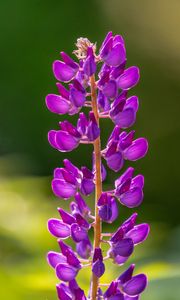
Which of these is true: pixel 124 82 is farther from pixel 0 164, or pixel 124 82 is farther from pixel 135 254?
pixel 0 164

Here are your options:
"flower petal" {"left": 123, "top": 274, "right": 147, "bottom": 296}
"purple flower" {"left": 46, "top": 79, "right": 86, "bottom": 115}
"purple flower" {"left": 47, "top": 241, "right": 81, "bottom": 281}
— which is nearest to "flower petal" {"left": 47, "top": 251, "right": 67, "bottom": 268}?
"purple flower" {"left": 47, "top": 241, "right": 81, "bottom": 281}

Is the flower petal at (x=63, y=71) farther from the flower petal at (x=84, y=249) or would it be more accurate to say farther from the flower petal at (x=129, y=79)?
the flower petal at (x=84, y=249)

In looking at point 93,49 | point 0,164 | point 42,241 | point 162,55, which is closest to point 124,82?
point 93,49

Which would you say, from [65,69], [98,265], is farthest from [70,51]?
[98,265]

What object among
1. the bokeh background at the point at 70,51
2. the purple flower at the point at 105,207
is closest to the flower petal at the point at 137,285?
the purple flower at the point at 105,207

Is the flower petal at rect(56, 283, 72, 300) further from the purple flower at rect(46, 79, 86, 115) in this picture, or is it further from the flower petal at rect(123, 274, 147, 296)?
the purple flower at rect(46, 79, 86, 115)

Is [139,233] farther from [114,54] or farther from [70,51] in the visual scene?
[70,51]
